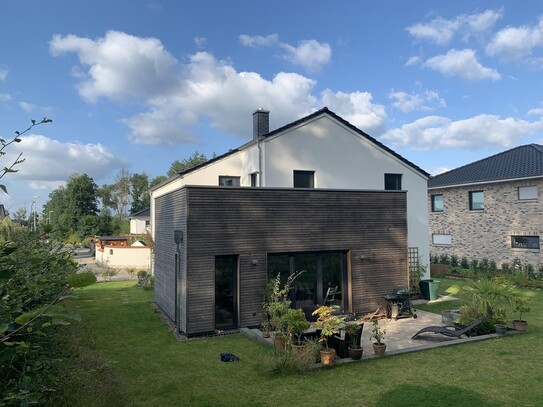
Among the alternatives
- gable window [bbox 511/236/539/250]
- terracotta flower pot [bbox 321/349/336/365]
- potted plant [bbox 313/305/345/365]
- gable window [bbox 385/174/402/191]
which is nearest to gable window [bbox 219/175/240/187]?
gable window [bbox 385/174/402/191]

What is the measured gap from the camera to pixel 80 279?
1652 mm

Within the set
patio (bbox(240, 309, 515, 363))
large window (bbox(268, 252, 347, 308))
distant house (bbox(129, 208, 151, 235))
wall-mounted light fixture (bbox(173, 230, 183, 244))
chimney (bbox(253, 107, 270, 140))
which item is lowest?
patio (bbox(240, 309, 515, 363))

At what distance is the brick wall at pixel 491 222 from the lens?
22.6 m

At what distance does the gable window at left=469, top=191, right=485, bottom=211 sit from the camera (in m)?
25.8

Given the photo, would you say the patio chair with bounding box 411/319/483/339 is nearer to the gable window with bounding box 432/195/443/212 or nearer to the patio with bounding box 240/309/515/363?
the patio with bounding box 240/309/515/363

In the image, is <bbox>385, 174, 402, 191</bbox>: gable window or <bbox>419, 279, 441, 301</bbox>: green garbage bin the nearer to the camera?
<bbox>419, 279, 441, 301</bbox>: green garbage bin

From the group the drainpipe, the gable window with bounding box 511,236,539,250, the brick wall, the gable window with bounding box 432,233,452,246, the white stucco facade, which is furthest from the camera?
the gable window with bounding box 432,233,452,246

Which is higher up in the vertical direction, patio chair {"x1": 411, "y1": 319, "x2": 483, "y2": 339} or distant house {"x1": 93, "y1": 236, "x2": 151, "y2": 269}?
distant house {"x1": 93, "y1": 236, "x2": 151, "y2": 269}

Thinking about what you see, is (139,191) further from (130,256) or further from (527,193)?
(527,193)

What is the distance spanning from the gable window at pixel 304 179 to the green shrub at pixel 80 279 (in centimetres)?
1654

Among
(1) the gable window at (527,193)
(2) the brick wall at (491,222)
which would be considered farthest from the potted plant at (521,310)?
(1) the gable window at (527,193)

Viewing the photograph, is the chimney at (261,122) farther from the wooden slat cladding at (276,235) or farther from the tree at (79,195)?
the tree at (79,195)

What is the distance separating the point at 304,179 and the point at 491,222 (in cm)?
1455

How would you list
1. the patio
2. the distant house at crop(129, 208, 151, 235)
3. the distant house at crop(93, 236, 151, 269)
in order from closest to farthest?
the patio, the distant house at crop(93, 236, 151, 269), the distant house at crop(129, 208, 151, 235)
